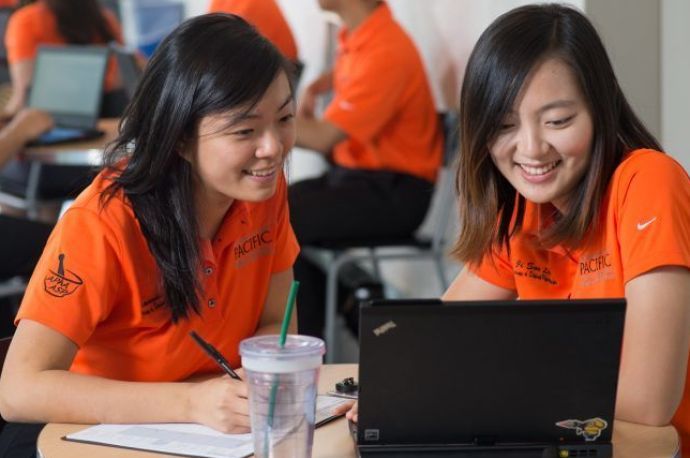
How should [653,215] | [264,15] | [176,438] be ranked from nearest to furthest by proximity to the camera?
1. [176,438]
2. [653,215]
3. [264,15]

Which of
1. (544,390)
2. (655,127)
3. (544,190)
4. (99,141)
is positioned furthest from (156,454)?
(99,141)

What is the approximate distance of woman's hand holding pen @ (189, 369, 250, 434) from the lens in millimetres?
1481

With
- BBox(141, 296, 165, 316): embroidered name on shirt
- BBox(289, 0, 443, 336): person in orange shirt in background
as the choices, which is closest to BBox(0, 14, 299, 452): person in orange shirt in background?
BBox(141, 296, 165, 316): embroidered name on shirt

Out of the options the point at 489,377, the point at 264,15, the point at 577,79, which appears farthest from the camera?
the point at 264,15

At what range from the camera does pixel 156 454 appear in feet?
4.66

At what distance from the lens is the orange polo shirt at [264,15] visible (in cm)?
438

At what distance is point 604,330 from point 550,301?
72 millimetres

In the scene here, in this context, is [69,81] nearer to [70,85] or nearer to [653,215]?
[70,85]

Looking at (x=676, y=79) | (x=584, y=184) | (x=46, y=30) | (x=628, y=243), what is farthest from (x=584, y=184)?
(x=46, y=30)

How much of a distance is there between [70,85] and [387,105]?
1.55 meters

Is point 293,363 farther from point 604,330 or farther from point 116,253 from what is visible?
point 116,253

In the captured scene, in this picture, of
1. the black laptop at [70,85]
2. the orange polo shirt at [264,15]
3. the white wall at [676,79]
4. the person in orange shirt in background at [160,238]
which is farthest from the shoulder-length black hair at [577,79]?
the black laptop at [70,85]

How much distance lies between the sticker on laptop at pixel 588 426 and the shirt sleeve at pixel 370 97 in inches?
105

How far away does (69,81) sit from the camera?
474cm
